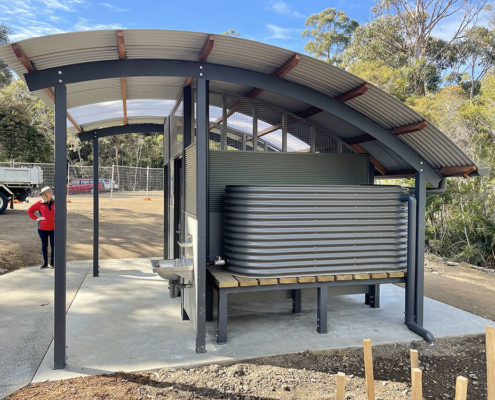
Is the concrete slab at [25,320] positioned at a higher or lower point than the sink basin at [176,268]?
lower

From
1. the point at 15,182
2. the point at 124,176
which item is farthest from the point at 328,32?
the point at 15,182

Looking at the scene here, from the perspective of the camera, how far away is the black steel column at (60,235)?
11.6 feet

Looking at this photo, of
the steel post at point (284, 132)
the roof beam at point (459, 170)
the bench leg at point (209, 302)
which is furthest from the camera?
the steel post at point (284, 132)

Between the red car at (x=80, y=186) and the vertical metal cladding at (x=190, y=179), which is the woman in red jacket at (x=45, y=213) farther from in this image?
the red car at (x=80, y=186)

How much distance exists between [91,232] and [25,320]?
731 centimetres

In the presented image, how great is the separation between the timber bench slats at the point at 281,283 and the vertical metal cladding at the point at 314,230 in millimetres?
72

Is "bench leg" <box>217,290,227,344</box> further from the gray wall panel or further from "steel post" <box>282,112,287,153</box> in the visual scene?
"steel post" <box>282,112,287,153</box>

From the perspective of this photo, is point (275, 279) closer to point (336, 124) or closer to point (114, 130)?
point (336, 124)

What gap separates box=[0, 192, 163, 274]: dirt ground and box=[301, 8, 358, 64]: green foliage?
88.2 feet

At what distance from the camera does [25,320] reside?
4.73 metres

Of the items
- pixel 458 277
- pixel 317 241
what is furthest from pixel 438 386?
pixel 458 277

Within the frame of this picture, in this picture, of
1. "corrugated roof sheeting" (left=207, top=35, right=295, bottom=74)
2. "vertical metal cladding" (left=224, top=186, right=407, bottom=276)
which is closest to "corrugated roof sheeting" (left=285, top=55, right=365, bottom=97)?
"corrugated roof sheeting" (left=207, top=35, right=295, bottom=74)

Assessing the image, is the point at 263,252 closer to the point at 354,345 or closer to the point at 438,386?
the point at 354,345

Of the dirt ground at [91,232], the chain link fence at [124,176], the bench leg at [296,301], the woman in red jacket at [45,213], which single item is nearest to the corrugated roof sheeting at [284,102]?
the bench leg at [296,301]
